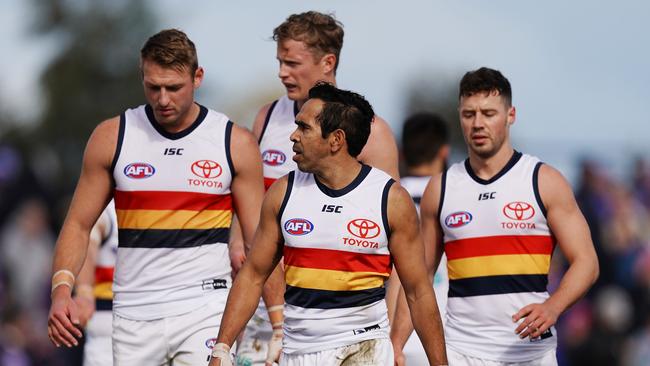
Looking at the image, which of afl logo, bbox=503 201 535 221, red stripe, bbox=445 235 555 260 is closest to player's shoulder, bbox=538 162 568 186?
afl logo, bbox=503 201 535 221

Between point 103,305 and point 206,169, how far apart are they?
3.16m

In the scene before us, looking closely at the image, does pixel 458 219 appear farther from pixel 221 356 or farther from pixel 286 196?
pixel 221 356

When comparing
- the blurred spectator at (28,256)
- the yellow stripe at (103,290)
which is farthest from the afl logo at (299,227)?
the blurred spectator at (28,256)

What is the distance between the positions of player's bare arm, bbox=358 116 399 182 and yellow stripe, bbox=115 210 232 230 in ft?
3.86

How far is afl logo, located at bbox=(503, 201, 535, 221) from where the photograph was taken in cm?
960

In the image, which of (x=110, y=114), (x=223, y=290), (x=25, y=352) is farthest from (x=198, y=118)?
(x=110, y=114)

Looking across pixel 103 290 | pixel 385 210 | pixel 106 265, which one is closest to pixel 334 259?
pixel 385 210

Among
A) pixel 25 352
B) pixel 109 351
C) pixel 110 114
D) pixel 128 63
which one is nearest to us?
pixel 109 351

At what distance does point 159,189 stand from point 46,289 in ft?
38.4

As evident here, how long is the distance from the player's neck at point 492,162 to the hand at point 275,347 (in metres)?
1.73

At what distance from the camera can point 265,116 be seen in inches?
415

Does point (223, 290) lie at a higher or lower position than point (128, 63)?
lower

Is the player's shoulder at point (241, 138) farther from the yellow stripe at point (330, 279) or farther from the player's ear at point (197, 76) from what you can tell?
the yellow stripe at point (330, 279)

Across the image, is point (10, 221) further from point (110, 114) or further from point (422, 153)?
point (110, 114)
